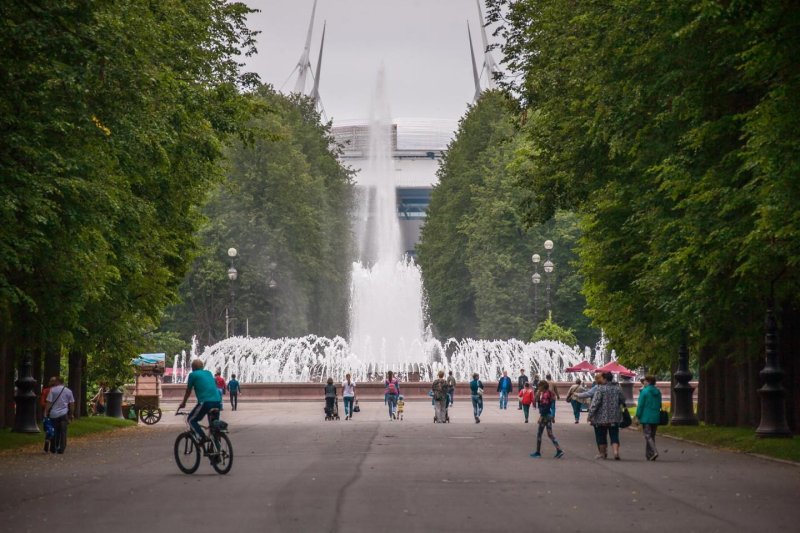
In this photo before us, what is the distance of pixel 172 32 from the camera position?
31219 millimetres

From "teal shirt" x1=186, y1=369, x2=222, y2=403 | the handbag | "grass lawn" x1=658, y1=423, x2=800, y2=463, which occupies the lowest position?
"grass lawn" x1=658, y1=423, x2=800, y2=463

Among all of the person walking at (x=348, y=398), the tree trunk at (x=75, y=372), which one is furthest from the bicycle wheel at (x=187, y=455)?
the person walking at (x=348, y=398)

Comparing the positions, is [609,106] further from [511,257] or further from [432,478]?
[511,257]

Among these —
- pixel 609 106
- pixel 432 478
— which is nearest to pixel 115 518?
pixel 432 478

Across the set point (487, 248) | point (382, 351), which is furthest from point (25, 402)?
point (487, 248)

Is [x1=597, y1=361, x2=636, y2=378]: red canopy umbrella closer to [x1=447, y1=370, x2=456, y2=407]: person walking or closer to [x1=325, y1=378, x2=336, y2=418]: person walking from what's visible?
[x1=447, y1=370, x2=456, y2=407]: person walking

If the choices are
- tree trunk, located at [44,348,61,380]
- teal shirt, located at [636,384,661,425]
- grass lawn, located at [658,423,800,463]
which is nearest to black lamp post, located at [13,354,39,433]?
tree trunk, located at [44,348,61,380]

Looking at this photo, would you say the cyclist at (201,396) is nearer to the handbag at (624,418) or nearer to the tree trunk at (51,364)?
the handbag at (624,418)

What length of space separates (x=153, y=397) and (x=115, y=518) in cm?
3066

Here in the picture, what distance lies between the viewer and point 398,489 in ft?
57.1

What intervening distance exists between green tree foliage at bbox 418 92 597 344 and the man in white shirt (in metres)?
56.1

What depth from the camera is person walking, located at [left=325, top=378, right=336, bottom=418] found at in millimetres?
43938

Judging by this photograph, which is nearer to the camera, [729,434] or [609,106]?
[609,106]

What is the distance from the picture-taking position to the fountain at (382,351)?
77.1 metres
